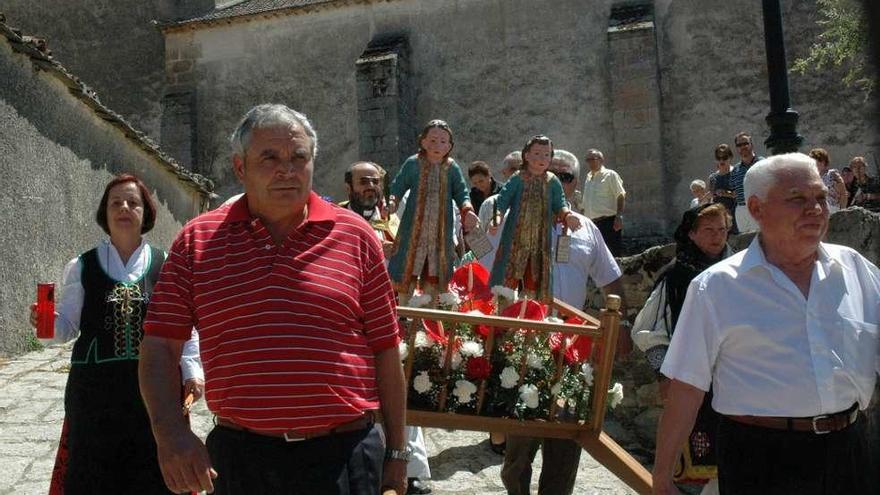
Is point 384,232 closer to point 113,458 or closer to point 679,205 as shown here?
point 113,458

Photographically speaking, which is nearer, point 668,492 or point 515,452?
point 668,492

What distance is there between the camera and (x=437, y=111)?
20.6 m

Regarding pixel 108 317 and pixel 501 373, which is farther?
pixel 501 373

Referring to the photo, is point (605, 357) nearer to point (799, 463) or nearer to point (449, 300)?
point (449, 300)

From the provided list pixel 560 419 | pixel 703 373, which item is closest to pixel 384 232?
pixel 560 419

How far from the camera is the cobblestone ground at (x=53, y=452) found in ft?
19.3

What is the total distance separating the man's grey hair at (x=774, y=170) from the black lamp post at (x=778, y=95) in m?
4.59

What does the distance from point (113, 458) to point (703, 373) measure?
2.54 m

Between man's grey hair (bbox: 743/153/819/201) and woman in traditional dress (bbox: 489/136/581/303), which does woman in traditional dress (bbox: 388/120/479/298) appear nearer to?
woman in traditional dress (bbox: 489/136/581/303)

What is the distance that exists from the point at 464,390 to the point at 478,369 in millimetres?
125

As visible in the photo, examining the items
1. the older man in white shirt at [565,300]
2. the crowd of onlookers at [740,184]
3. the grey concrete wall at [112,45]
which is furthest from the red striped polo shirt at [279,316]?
the grey concrete wall at [112,45]

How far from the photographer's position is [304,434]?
8.87 feet

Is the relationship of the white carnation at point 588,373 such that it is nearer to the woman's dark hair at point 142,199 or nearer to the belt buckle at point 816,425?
the belt buckle at point 816,425

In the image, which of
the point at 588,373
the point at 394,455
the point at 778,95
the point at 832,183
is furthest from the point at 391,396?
the point at 832,183
